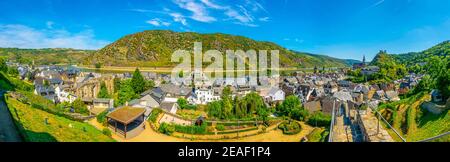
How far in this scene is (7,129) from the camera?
7.41 meters

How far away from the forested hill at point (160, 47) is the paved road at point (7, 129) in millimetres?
88842

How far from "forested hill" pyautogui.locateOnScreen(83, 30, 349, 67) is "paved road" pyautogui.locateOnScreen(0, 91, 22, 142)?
291 feet

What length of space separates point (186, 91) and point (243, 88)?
30.3ft

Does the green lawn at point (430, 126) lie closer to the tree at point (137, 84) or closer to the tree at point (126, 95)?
the tree at point (126, 95)

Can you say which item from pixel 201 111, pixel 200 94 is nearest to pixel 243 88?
pixel 200 94

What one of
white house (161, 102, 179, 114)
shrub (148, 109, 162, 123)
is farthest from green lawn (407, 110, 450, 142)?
white house (161, 102, 179, 114)

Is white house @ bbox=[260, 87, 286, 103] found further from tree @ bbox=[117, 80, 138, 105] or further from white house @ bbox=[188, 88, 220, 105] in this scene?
tree @ bbox=[117, 80, 138, 105]

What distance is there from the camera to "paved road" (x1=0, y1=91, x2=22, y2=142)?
658cm

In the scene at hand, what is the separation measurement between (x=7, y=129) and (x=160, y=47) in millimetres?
114595

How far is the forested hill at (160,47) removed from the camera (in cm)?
10925
